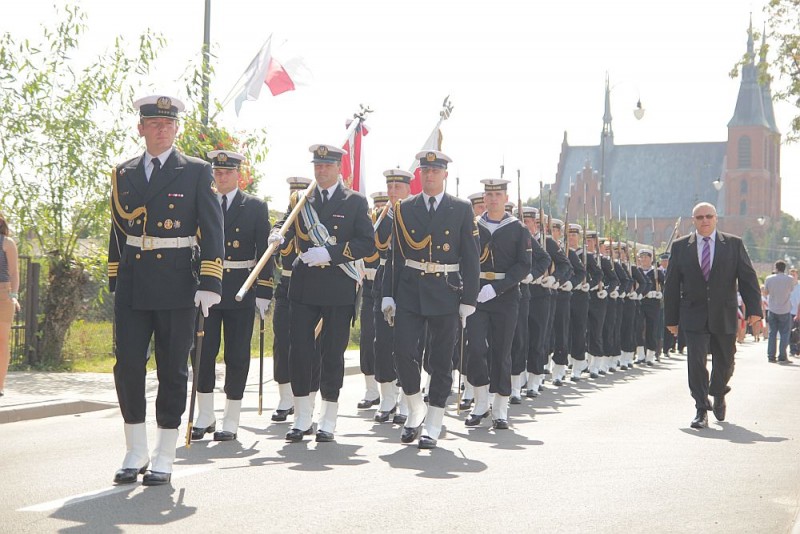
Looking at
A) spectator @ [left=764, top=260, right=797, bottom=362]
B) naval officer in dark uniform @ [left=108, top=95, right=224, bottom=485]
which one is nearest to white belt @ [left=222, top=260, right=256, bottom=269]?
naval officer in dark uniform @ [left=108, top=95, right=224, bottom=485]

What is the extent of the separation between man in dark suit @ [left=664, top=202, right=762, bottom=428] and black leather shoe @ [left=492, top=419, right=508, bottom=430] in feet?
6.38

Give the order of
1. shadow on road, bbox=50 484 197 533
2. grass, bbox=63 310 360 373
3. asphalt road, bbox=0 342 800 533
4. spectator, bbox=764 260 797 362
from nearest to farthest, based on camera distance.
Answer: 1. shadow on road, bbox=50 484 197 533
2. asphalt road, bbox=0 342 800 533
3. grass, bbox=63 310 360 373
4. spectator, bbox=764 260 797 362

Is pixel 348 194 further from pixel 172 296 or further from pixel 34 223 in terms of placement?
pixel 34 223

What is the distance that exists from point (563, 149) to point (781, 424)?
14431 centimetres

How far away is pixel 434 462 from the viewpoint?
8.62m

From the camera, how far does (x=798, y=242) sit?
136m

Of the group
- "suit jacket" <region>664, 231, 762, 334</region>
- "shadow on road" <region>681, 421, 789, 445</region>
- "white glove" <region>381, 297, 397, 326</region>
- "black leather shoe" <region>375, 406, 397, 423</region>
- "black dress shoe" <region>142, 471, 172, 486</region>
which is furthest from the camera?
"suit jacket" <region>664, 231, 762, 334</region>

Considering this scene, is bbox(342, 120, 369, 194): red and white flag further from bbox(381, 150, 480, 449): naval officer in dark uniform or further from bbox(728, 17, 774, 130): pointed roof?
bbox(728, 17, 774, 130): pointed roof

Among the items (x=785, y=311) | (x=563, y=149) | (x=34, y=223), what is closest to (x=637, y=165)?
(x=563, y=149)

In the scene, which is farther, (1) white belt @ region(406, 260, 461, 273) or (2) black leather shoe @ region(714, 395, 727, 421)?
(2) black leather shoe @ region(714, 395, 727, 421)

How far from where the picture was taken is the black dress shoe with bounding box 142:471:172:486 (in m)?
7.23

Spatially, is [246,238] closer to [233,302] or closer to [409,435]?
[233,302]

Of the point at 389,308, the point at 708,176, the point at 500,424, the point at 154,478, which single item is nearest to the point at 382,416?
the point at 500,424

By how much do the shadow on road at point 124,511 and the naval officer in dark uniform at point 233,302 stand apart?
108 inches
